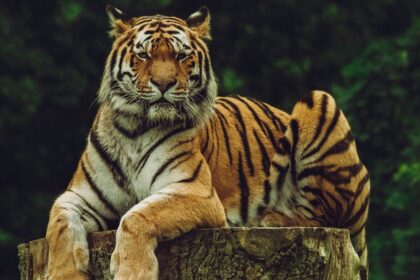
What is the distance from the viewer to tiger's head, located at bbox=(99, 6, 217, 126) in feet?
24.3

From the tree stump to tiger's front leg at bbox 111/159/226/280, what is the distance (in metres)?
0.12

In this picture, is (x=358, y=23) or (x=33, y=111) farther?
(x=358, y=23)

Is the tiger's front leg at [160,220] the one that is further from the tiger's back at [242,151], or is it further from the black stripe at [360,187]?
the black stripe at [360,187]

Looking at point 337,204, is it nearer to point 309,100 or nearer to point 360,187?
point 360,187

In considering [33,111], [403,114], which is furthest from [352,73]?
[33,111]

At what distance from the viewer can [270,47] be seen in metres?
21.2

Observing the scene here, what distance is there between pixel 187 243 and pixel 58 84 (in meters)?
13.0

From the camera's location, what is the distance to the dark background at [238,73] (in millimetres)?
15516

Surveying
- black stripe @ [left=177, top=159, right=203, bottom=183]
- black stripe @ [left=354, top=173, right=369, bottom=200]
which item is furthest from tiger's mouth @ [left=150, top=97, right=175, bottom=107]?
black stripe @ [left=354, top=173, right=369, bottom=200]

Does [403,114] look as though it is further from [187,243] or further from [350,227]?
[187,243]

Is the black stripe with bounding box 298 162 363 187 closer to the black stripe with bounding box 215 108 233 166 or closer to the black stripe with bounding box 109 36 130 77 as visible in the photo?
the black stripe with bounding box 215 108 233 166

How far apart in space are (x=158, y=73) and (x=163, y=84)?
0.22 ft

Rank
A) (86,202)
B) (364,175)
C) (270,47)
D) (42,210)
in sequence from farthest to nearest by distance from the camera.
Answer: (270,47), (42,210), (364,175), (86,202)

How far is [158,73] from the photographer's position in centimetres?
735
